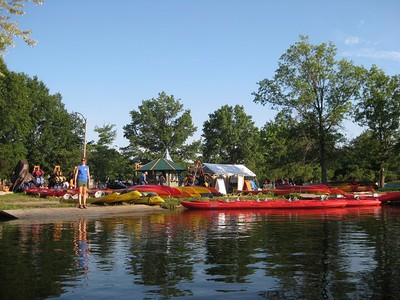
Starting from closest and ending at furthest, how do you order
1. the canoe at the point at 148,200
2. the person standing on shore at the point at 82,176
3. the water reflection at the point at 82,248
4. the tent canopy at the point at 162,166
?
the water reflection at the point at 82,248
the person standing on shore at the point at 82,176
the canoe at the point at 148,200
the tent canopy at the point at 162,166

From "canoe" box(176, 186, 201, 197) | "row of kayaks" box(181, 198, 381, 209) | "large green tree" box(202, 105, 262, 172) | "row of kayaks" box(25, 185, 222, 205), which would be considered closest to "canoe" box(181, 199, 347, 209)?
"row of kayaks" box(181, 198, 381, 209)

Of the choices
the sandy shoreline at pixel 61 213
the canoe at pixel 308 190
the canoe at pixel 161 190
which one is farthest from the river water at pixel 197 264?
the canoe at pixel 308 190

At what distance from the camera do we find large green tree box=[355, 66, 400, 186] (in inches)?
2031

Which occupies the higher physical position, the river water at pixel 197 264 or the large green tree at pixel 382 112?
the large green tree at pixel 382 112

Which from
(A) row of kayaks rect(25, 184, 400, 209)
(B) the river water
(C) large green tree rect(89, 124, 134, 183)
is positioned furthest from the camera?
(C) large green tree rect(89, 124, 134, 183)

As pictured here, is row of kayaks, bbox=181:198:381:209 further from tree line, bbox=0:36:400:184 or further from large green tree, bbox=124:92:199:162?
large green tree, bbox=124:92:199:162

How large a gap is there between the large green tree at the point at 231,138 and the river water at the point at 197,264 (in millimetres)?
77384

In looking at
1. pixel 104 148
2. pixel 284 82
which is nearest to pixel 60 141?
pixel 104 148

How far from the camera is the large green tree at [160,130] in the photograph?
80.8m

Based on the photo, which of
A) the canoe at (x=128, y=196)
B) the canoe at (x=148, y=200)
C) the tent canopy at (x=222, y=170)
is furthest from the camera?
the tent canopy at (x=222, y=170)

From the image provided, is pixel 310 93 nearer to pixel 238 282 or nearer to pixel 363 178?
pixel 363 178

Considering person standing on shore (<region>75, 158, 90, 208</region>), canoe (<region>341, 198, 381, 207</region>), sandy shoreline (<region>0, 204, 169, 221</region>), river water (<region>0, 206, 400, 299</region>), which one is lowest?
river water (<region>0, 206, 400, 299</region>)

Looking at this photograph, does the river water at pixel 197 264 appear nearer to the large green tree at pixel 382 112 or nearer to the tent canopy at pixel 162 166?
the tent canopy at pixel 162 166

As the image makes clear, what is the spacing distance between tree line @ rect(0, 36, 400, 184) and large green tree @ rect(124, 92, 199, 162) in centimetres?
18
